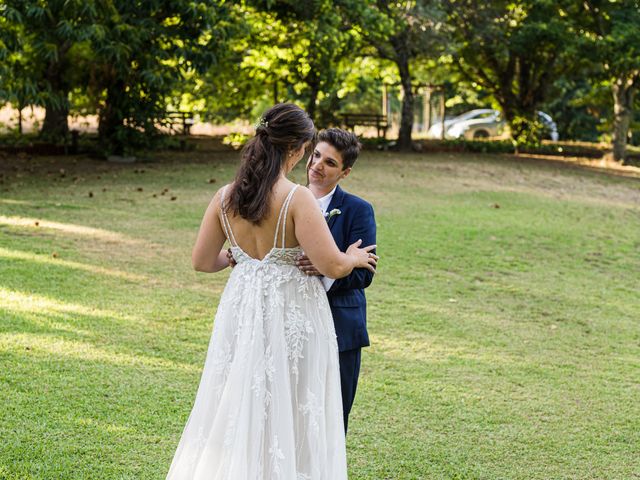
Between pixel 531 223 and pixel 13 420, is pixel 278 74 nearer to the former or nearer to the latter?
pixel 531 223

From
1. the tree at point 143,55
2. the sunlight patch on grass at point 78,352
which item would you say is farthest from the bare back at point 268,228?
the tree at point 143,55

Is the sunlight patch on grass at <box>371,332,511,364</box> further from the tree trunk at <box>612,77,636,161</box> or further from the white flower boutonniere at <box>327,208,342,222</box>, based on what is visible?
the tree trunk at <box>612,77,636,161</box>

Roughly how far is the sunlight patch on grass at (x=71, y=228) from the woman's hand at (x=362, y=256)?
7.29 metres

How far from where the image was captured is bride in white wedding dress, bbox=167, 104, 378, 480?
3.54 meters

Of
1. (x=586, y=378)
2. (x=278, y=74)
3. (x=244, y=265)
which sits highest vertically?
(x=278, y=74)

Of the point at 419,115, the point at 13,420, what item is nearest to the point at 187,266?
the point at 13,420

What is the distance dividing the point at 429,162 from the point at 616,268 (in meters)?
10.6

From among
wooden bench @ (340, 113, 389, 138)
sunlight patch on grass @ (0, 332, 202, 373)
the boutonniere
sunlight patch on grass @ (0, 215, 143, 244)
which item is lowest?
sunlight patch on grass @ (0, 332, 202, 373)

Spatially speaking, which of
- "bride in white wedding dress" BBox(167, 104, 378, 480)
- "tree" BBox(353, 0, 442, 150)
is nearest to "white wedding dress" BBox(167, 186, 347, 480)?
"bride in white wedding dress" BBox(167, 104, 378, 480)

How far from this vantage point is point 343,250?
12.8 ft

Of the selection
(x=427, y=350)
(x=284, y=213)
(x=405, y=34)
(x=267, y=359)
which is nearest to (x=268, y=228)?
(x=284, y=213)

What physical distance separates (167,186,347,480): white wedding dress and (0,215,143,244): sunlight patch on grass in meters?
7.14

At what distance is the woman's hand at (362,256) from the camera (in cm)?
360

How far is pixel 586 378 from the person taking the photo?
6586 mm
